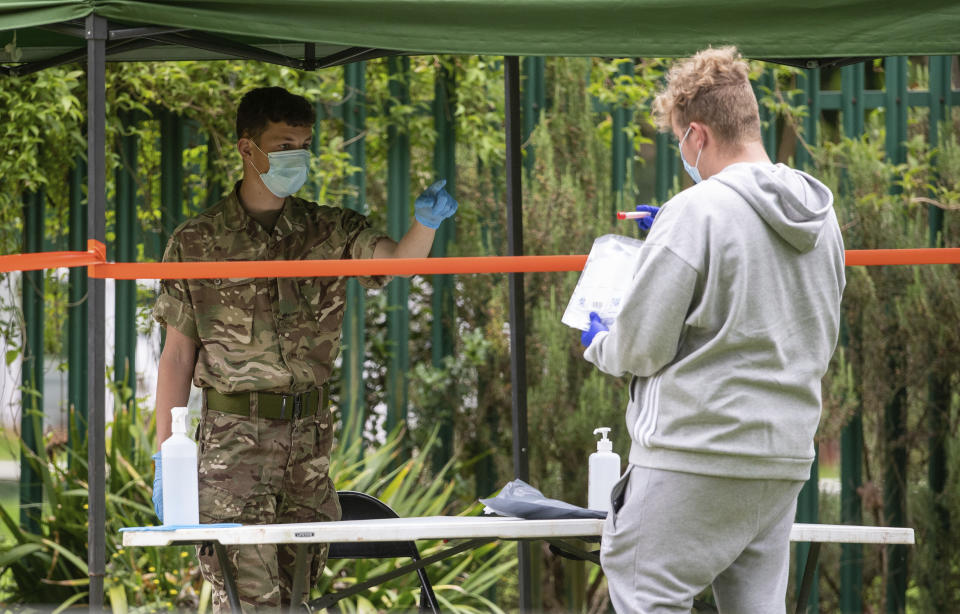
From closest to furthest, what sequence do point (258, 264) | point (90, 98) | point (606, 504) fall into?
point (90, 98) < point (258, 264) < point (606, 504)

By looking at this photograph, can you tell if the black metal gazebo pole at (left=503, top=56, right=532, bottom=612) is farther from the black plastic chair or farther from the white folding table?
the white folding table

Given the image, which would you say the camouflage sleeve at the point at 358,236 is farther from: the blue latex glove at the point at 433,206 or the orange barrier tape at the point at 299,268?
the orange barrier tape at the point at 299,268

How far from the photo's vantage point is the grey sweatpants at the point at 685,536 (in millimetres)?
2371

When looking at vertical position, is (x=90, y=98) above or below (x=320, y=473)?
above

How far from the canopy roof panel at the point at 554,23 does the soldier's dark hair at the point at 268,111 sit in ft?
1.43

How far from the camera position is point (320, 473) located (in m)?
3.54

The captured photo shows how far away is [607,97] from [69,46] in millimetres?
2283

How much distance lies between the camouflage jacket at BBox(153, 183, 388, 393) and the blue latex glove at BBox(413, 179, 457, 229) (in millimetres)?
198

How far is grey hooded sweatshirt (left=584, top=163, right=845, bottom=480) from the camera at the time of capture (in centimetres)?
234

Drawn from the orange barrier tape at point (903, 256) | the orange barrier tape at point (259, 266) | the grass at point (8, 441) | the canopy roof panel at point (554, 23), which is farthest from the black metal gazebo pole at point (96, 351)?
the grass at point (8, 441)

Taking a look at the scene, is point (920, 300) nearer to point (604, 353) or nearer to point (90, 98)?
point (604, 353)

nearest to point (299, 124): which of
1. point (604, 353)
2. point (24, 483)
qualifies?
point (604, 353)

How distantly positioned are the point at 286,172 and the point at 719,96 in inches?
56.8

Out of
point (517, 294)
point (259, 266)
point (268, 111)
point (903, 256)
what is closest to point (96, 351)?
point (259, 266)
